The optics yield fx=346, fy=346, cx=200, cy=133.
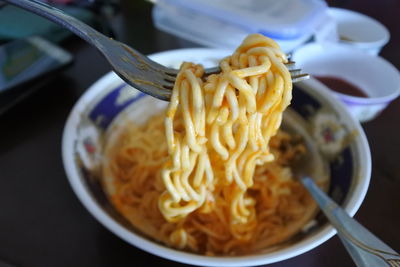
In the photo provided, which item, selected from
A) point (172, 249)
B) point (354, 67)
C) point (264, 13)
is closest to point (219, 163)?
point (172, 249)

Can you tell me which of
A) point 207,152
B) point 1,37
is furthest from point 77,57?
point 207,152

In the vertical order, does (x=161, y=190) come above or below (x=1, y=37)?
below

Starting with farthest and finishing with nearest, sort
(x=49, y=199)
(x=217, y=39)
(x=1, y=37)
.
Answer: (x=217, y=39) < (x=1, y=37) < (x=49, y=199)

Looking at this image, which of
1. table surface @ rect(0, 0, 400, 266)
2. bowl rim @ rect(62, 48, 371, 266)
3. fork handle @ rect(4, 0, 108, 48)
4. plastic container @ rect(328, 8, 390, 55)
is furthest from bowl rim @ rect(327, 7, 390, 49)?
fork handle @ rect(4, 0, 108, 48)

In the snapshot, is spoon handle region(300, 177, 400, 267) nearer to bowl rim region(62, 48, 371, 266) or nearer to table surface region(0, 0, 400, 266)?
bowl rim region(62, 48, 371, 266)

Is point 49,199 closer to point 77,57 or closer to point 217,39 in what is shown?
point 77,57

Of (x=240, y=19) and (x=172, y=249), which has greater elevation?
(x=240, y=19)

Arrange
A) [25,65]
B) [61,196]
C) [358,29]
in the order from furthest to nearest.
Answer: [358,29]
[25,65]
[61,196]

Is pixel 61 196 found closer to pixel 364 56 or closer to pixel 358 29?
pixel 364 56
